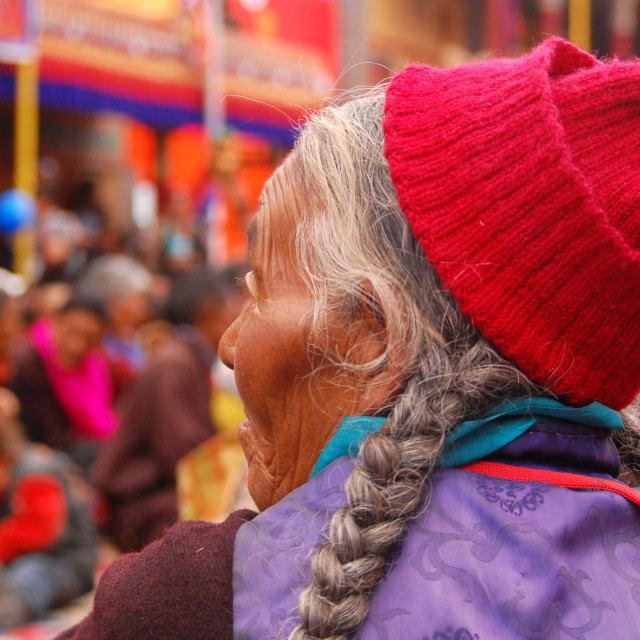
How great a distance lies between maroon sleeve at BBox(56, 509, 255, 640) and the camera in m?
0.83

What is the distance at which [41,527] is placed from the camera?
3613 millimetres

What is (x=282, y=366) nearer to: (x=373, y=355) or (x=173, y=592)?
(x=373, y=355)

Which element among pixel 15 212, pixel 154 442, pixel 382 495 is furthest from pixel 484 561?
pixel 15 212

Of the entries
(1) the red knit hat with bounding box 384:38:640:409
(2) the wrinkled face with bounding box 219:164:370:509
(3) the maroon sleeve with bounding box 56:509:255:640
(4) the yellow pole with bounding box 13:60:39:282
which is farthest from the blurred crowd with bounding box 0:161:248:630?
(4) the yellow pole with bounding box 13:60:39:282

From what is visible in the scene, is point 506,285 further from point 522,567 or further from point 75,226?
point 75,226

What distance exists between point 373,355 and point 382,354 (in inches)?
0.5

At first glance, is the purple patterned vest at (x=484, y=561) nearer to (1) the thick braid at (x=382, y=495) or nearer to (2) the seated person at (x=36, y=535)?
(1) the thick braid at (x=382, y=495)

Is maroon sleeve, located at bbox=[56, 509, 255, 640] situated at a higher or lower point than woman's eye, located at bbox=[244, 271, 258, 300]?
lower

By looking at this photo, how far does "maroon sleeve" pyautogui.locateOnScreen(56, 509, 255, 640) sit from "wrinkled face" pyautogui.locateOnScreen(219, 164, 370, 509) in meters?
0.16

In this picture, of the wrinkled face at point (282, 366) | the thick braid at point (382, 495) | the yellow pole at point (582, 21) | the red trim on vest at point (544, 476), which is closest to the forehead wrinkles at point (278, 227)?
the wrinkled face at point (282, 366)

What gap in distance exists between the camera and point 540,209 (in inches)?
33.6

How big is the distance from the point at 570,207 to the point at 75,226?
8679mm

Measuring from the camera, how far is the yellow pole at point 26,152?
802 centimetres

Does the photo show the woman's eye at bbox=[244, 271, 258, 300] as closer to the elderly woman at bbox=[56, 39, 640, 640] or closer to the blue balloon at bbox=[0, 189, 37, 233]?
the elderly woman at bbox=[56, 39, 640, 640]
